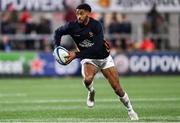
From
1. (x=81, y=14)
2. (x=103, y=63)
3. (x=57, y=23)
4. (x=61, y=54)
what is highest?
(x=81, y=14)

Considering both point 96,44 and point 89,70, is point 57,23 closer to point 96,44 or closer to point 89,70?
point 89,70

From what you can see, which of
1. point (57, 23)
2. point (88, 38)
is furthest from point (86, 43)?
point (57, 23)

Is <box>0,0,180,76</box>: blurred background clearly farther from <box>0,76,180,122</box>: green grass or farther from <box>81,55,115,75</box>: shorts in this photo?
<box>81,55,115,75</box>: shorts

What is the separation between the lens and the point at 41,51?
97.6 feet

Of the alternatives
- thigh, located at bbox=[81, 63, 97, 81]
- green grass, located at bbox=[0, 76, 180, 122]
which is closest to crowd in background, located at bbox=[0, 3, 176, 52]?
green grass, located at bbox=[0, 76, 180, 122]

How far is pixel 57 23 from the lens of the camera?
31625 mm

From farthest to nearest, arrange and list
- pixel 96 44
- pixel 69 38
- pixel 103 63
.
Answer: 1. pixel 69 38
2. pixel 103 63
3. pixel 96 44

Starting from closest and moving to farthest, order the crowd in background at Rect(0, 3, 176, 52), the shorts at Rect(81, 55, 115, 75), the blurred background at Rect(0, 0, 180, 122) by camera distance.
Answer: the shorts at Rect(81, 55, 115, 75)
the blurred background at Rect(0, 0, 180, 122)
the crowd in background at Rect(0, 3, 176, 52)

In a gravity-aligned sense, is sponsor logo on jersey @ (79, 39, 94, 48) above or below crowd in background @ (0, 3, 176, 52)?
above

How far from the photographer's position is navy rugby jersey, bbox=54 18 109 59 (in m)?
12.8

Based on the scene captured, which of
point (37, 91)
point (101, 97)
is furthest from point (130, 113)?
point (37, 91)

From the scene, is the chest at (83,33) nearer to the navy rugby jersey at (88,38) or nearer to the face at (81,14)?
the navy rugby jersey at (88,38)

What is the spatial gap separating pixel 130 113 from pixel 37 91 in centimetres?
957

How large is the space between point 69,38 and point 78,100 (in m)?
11.8
